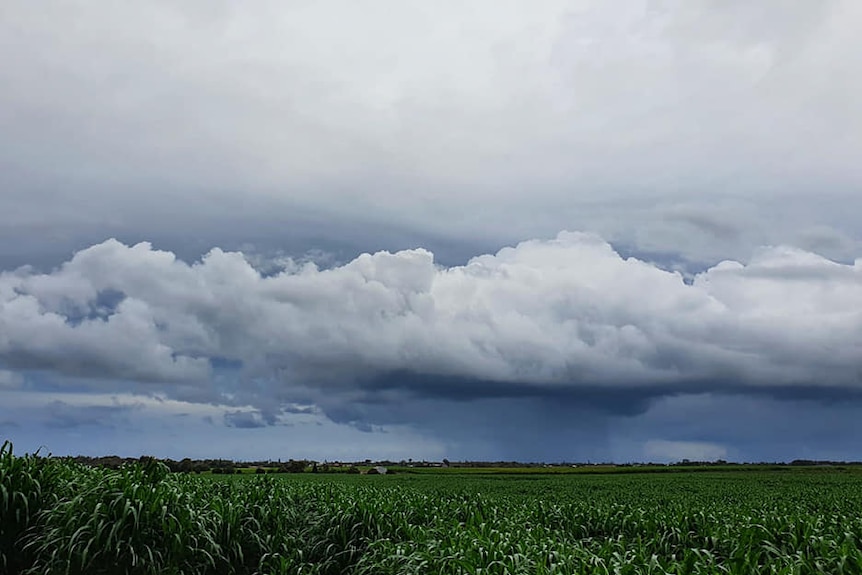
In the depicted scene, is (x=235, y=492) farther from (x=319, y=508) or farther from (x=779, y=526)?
(x=779, y=526)

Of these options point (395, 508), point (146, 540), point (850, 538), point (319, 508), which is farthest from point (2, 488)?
point (850, 538)

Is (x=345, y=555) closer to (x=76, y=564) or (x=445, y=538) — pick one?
(x=445, y=538)

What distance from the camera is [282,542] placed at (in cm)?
975

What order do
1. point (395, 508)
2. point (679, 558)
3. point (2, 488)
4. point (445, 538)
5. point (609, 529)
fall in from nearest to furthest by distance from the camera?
point (2, 488) → point (445, 538) → point (679, 558) → point (395, 508) → point (609, 529)

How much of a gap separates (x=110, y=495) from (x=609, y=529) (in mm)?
9090

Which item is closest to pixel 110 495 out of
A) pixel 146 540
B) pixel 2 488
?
pixel 146 540

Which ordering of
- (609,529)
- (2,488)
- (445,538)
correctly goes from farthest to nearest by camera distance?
(609,529) < (445,538) < (2,488)

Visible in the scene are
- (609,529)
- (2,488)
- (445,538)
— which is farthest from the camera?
(609,529)

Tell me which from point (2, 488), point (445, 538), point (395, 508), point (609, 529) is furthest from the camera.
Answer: point (609, 529)

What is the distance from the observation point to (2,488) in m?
8.62

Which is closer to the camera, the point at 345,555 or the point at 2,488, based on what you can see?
the point at 2,488

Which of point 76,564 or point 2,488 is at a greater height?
point 2,488

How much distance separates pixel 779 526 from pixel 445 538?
5.81 m

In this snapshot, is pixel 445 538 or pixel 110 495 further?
pixel 445 538
